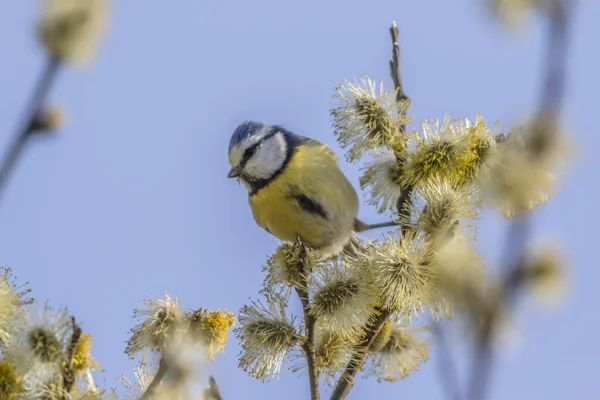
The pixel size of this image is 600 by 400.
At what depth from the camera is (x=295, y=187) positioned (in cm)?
418

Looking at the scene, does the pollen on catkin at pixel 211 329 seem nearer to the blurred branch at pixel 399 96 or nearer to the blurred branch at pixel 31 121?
the blurred branch at pixel 399 96

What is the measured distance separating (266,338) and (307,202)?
1.29 metres

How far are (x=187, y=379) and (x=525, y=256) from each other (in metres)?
1.37

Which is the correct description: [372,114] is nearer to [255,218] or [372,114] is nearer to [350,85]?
[350,85]

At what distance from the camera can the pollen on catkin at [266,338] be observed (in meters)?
3.04

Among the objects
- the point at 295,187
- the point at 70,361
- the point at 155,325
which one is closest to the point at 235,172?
the point at 295,187

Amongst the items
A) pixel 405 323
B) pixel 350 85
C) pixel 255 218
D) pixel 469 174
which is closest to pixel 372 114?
pixel 350 85

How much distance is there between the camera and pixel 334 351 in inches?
122

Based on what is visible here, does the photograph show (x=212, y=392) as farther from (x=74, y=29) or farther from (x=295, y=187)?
(x=295, y=187)

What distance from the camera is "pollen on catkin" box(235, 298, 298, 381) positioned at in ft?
9.97

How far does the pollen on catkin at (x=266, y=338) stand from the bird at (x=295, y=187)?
1016mm

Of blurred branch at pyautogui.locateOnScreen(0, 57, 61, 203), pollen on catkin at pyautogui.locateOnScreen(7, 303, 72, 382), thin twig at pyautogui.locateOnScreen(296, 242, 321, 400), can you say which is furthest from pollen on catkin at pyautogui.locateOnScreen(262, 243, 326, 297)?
blurred branch at pyautogui.locateOnScreen(0, 57, 61, 203)

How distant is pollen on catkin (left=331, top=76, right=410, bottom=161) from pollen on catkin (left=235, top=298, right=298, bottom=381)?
0.87m

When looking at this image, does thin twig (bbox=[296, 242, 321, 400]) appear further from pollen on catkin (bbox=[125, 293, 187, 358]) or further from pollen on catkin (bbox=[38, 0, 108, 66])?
pollen on catkin (bbox=[38, 0, 108, 66])
